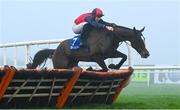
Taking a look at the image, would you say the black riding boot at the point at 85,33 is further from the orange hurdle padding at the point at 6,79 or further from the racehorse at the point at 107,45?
the orange hurdle padding at the point at 6,79

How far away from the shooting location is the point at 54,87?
21.0 feet


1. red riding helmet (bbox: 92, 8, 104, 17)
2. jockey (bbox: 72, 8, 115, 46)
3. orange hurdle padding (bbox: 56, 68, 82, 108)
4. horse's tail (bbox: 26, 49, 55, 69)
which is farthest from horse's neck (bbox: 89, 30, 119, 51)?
horse's tail (bbox: 26, 49, 55, 69)

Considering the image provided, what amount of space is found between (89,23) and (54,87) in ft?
5.15

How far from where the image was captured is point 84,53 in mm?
7766

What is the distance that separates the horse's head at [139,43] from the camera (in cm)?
762

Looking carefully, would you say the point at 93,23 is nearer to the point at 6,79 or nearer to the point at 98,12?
the point at 98,12

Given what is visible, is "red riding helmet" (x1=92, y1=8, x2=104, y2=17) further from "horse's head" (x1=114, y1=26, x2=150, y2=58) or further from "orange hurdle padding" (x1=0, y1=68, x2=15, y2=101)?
"orange hurdle padding" (x1=0, y1=68, x2=15, y2=101)

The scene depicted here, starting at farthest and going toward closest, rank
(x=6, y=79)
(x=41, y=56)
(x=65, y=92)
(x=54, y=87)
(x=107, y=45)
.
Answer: (x=41, y=56) < (x=107, y=45) < (x=65, y=92) < (x=54, y=87) < (x=6, y=79)

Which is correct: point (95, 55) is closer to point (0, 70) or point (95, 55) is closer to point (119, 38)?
point (119, 38)

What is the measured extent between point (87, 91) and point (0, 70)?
1519mm

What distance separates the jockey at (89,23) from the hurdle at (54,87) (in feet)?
2.48

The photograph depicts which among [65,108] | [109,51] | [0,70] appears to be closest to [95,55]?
[109,51]

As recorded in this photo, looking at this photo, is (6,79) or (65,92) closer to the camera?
(6,79)

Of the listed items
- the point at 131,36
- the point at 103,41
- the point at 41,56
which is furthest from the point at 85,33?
the point at 41,56
